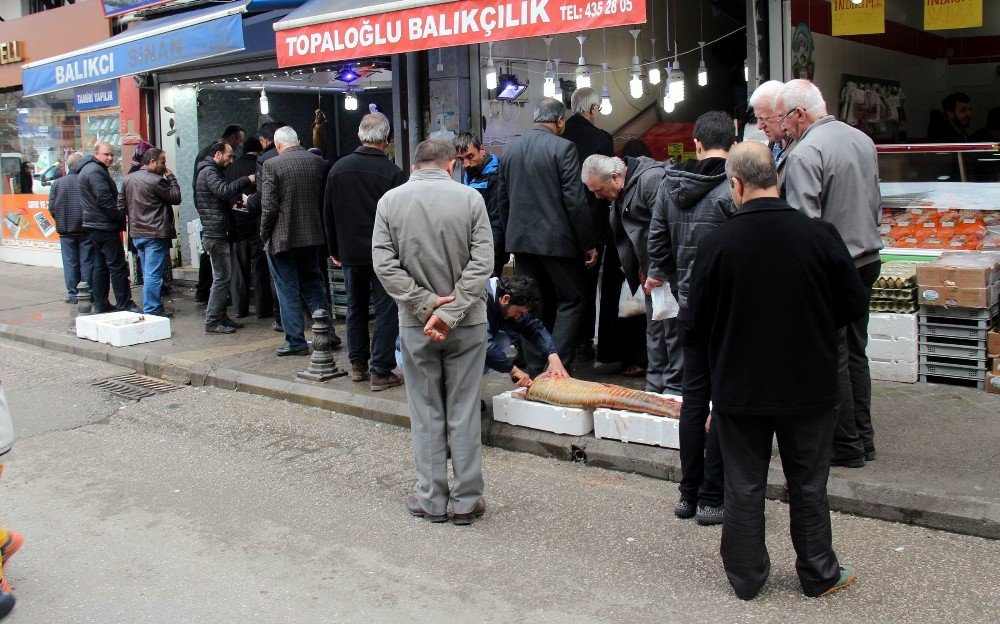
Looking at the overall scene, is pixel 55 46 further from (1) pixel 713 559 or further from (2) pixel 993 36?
(1) pixel 713 559

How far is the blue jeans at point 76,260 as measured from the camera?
11.5m

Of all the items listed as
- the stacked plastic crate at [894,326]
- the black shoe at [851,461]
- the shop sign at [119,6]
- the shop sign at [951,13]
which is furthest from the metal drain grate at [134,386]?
the shop sign at [951,13]

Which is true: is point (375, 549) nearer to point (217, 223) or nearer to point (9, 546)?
point (9, 546)

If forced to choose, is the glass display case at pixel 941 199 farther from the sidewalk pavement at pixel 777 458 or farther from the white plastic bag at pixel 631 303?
the white plastic bag at pixel 631 303

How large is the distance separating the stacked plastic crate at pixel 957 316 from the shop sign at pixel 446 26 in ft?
8.87

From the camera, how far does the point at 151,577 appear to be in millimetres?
4473

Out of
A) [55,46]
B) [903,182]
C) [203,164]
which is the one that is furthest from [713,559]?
[55,46]

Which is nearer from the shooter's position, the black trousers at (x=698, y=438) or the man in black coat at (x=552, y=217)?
the black trousers at (x=698, y=438)

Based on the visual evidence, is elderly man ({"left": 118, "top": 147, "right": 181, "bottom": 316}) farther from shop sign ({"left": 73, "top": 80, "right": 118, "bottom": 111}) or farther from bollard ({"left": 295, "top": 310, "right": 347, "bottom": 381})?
shop sign ({"left": 73, "top": 80, "right": 118, "bottom": 111})

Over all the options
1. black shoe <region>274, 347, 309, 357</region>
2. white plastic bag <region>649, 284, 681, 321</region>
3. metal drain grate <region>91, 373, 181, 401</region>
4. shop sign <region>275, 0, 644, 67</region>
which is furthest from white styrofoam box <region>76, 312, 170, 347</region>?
white plastic bag <region>649, 284, 681, 321</region>

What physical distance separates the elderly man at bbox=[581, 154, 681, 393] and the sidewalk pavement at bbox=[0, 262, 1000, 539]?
2.46 feet

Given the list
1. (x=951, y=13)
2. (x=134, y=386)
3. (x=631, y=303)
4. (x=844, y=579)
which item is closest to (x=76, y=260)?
(x=134, y=386)

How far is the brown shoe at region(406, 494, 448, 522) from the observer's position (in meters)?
5.10

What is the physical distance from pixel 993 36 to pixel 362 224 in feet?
27.3
